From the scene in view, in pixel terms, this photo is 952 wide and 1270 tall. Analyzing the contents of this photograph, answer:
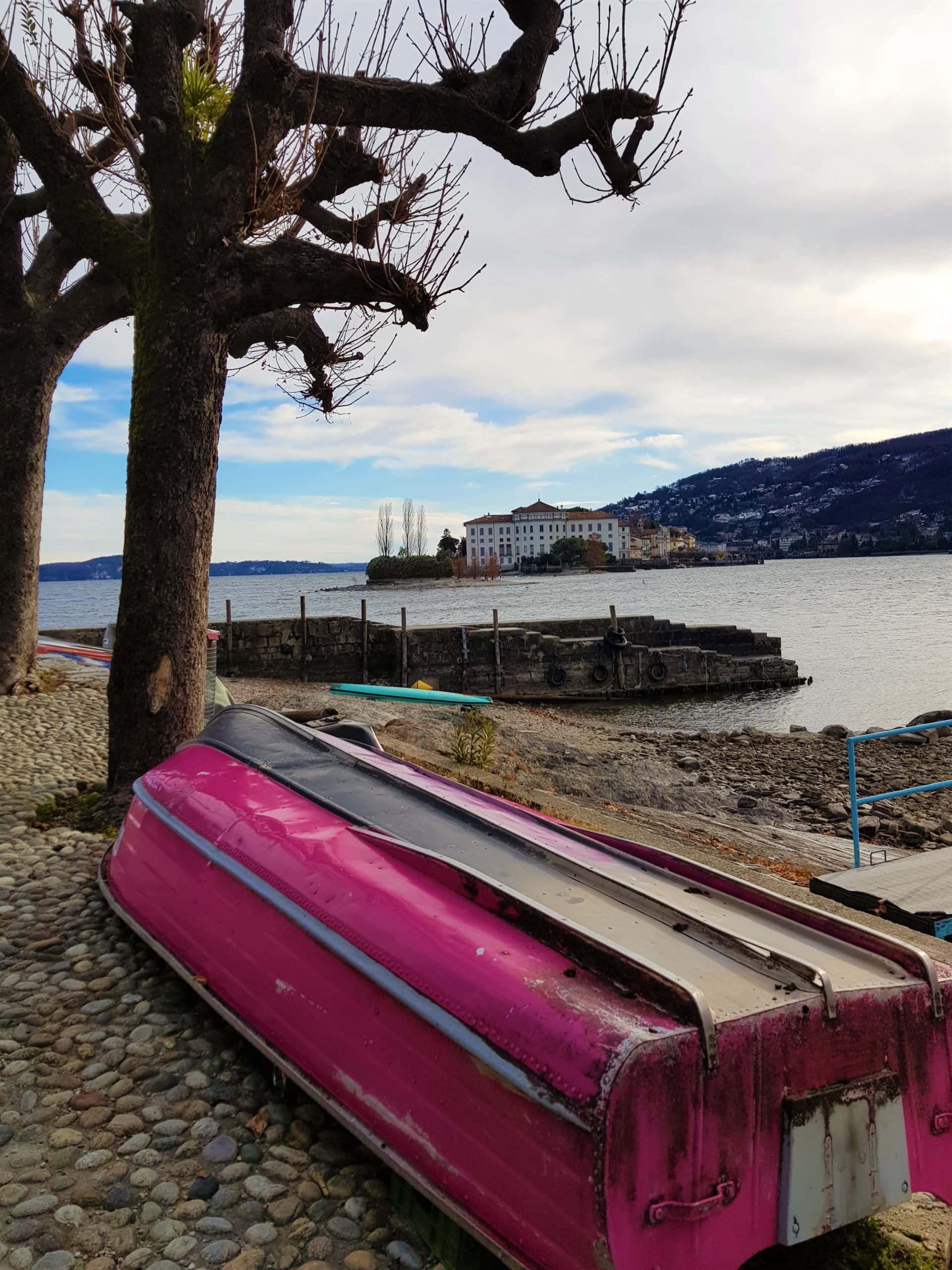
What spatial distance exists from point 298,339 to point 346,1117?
652cm

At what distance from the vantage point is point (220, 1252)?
2227mm

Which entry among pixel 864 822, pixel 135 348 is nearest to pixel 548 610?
pixel 864 822

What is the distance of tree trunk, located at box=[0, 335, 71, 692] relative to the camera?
9.29 m

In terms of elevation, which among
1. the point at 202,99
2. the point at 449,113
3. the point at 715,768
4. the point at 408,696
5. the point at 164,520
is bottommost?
the point at 715,768

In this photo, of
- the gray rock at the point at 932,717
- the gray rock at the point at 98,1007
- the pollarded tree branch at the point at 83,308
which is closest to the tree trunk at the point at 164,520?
the gray rock at the point at 98,1007

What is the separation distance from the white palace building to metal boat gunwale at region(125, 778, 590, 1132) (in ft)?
471

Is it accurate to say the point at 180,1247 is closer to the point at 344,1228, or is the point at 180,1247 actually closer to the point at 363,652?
the point at 344,1228

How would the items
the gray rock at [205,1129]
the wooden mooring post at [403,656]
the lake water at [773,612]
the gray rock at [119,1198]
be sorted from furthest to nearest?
1. the wooden mooring post at [403,656]
2. the lake water at [773,612]
3. the gray rock at [205,1129]
4. the gray rock at [119,1198]

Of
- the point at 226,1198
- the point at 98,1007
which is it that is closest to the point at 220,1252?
the point at 226,1198

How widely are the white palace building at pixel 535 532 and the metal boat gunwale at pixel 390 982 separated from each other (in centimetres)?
14350

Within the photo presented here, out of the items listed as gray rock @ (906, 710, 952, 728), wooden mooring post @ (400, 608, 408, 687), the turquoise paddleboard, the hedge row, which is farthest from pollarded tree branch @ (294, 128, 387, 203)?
the hedge row

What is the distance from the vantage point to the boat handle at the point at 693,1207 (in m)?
1.98

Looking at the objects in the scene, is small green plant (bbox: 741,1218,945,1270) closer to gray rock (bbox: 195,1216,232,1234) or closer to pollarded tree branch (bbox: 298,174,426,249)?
gray rock (bbox: 195,1216,232,1234)

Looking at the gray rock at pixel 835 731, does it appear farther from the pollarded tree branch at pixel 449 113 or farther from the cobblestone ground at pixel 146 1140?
the cobblestone ground at pixel 146 1140
